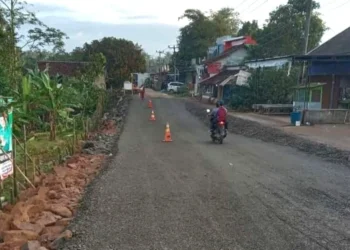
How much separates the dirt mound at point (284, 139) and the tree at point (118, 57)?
3790 centimetres

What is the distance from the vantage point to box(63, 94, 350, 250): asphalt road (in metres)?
6.21

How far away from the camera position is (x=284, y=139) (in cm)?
1894

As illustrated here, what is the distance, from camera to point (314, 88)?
26312 mm

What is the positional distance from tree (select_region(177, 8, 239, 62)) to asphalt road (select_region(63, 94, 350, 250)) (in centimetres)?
7222

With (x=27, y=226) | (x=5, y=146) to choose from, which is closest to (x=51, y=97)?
(x=5, y=146)

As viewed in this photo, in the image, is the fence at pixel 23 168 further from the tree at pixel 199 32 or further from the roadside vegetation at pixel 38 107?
the tree at pixel 199 32

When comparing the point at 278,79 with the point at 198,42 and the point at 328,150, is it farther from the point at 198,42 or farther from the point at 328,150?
the point at 198,42

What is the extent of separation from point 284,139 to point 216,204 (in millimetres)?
11465

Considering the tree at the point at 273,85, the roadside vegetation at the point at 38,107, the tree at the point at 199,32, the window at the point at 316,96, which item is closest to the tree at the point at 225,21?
the tree at the point at 199,32

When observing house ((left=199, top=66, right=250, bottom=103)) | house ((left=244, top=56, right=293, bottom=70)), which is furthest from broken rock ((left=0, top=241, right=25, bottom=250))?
house ((left=199, top=66, right=250, bottom=103))

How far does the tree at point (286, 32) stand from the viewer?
5038 centimetres

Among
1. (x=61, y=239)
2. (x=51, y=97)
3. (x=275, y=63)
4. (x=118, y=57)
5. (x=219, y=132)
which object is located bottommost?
(x=61, y=239)

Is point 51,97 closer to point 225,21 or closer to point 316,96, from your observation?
point 316,96

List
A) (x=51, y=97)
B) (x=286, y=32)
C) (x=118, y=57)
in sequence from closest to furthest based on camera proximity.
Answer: (x=51, y=97) < (x=286, y=32) < (x=118, y=57)
